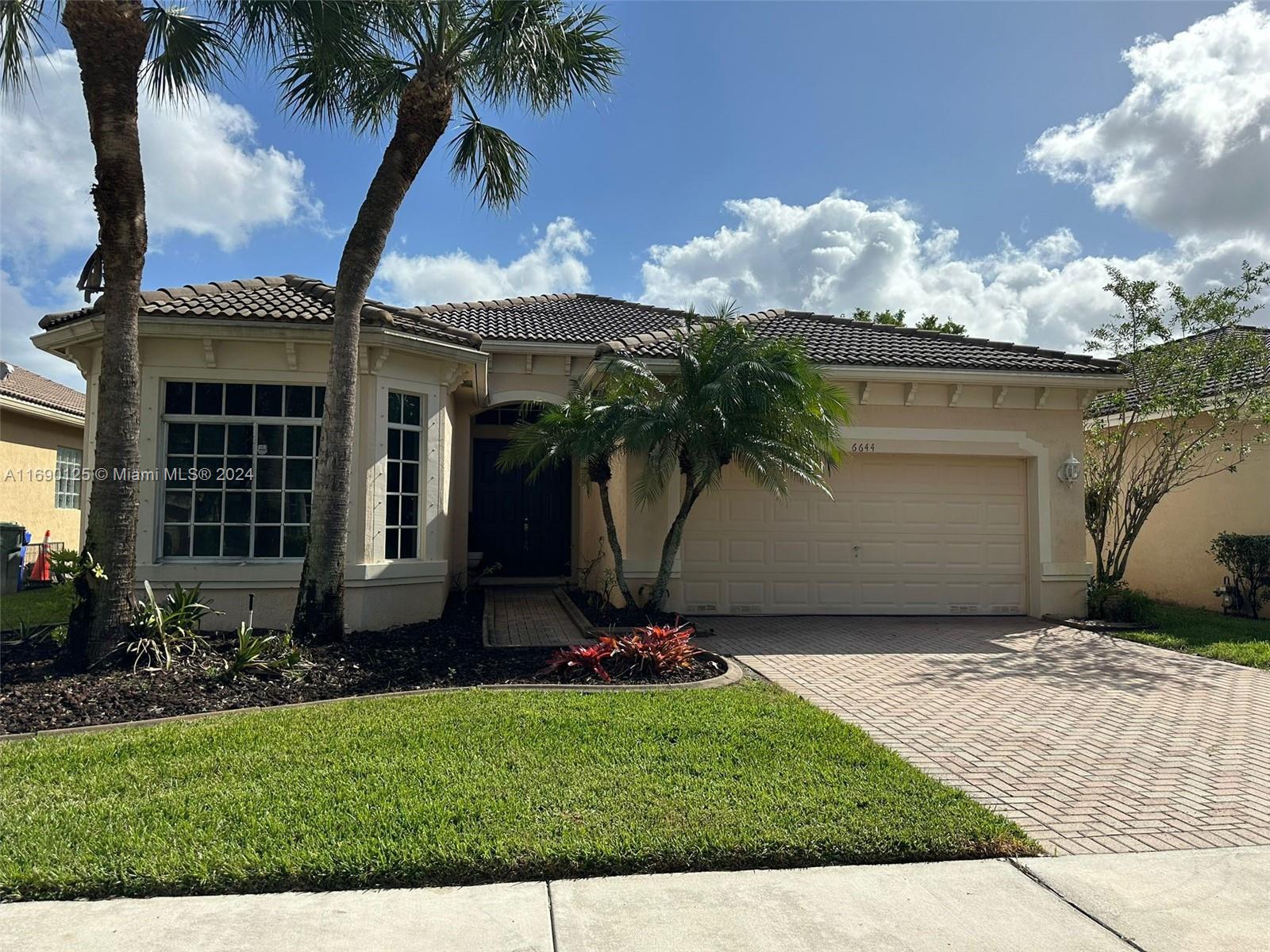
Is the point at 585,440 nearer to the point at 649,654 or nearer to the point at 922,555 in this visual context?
the point at 649,654

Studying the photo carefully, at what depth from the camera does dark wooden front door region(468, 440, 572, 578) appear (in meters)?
15.6

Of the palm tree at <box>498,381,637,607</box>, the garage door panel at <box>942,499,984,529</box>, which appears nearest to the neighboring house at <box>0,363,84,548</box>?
the palm tree at <box>498,381,637,607</box>

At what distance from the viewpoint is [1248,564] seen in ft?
40.3

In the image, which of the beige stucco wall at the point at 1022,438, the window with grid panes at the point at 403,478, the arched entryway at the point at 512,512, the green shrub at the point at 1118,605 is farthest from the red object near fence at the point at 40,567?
the green shrub at the point at 1118,605

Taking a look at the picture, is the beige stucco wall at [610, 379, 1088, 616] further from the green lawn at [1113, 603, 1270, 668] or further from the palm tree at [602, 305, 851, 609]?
the palm tree at [602, 305, 851, 609]

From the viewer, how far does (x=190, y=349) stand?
30.5 feet

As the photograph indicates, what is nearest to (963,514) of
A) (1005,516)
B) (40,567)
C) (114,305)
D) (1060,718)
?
(1005,516)

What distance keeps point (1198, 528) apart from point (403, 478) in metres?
13.3

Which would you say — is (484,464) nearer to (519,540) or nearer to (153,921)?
(519,540)

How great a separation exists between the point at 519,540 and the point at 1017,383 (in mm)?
9396

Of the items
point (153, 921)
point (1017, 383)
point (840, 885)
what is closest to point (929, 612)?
point (1017, 383)

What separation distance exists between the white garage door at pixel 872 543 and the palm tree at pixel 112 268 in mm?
6965

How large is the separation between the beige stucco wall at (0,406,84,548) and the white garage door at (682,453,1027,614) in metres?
12.1

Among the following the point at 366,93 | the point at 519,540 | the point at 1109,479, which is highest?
the point at 366,93
